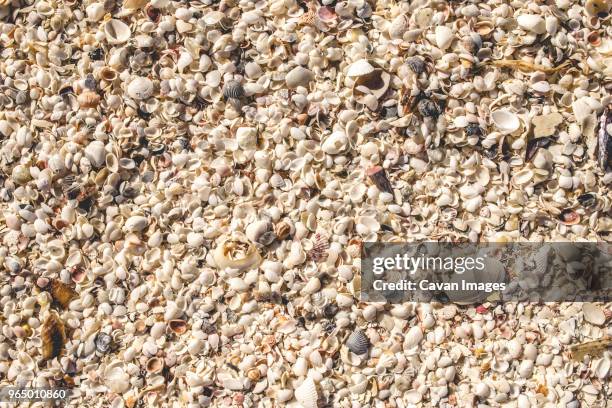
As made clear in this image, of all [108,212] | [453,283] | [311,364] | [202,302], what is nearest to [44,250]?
[108,212]

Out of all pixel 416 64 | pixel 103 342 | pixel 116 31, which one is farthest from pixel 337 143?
pixel 103 342

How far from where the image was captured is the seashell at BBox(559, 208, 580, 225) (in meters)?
1.60

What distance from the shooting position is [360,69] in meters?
1.62

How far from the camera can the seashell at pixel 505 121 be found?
1.62m

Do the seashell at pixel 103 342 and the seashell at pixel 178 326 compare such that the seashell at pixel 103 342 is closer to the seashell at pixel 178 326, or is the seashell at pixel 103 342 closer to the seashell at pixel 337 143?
the seashell at pixel 178 326

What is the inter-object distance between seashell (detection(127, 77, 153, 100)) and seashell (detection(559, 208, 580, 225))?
1.11 m

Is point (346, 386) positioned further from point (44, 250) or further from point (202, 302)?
point (44, 250)

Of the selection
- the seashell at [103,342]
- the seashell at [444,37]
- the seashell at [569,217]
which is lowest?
the seashell at [103,342]

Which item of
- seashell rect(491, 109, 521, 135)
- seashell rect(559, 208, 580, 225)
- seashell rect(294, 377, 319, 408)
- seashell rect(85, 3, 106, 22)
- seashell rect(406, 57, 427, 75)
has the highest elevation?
seashell rect(85, 3, 106, 22)

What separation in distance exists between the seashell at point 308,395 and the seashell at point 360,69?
30.6 inches

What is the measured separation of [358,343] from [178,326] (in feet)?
1.52

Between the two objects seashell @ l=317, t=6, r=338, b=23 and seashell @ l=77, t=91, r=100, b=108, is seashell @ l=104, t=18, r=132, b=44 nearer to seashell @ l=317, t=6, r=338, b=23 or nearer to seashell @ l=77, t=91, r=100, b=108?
seashell @ l=77, t=91, r=100, b=108

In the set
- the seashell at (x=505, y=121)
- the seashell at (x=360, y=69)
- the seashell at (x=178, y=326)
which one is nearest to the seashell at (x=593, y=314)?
the seashell at (x=505, y=121)

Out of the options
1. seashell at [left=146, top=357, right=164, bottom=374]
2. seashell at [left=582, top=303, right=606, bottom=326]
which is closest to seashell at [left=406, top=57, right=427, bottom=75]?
seashell at [left=582, top=303, right=606, bottom=326]
